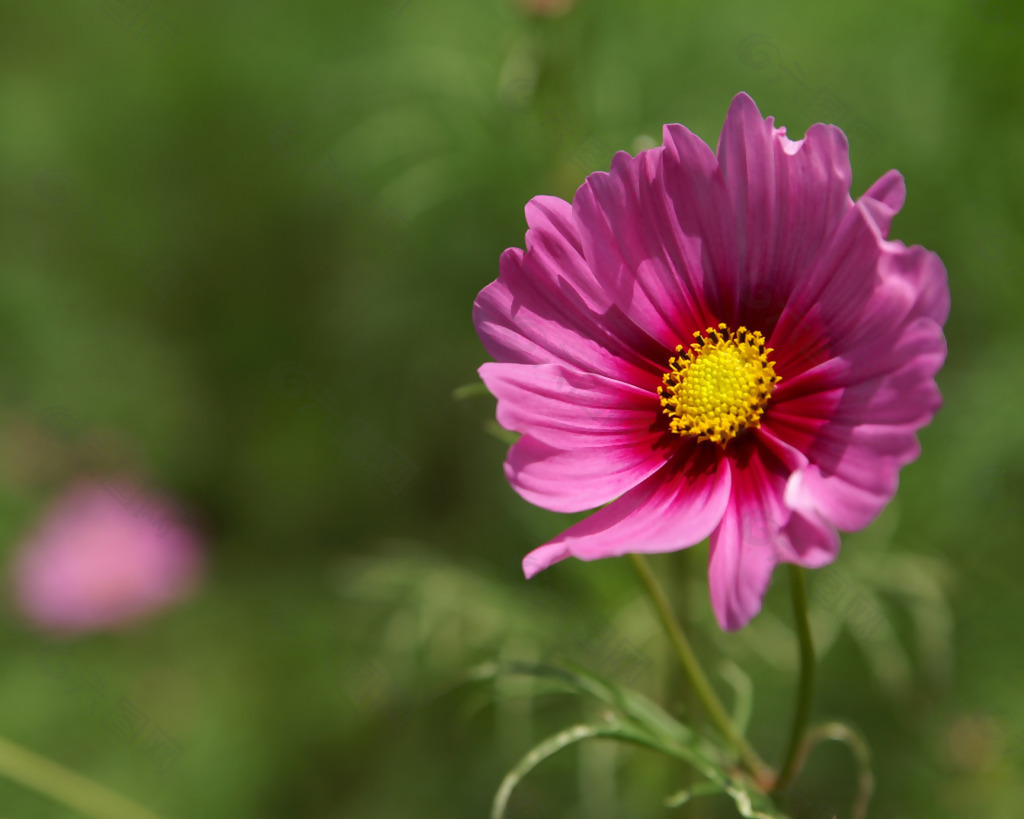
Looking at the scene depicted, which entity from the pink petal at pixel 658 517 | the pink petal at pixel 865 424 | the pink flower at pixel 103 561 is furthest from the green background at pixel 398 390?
the pink petal at pixel 865 424

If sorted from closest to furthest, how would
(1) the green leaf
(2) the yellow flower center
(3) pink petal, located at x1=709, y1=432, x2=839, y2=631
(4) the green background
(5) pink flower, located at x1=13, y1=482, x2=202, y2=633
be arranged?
(3) pink petal, located at x1=709, y1=432, x2=839, y2=631, (1) the green leaf, (2) the yellow flower center, (4) the green background, (5) pink flower, located at x1=13, y1=482, x2=202, y2=633

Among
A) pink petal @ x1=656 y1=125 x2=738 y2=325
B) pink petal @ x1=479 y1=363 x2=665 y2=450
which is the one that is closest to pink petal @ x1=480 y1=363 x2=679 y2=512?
pink petal @ x1=479 y1=363 x2=665 y2=450

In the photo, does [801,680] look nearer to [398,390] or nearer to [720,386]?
[720,386]

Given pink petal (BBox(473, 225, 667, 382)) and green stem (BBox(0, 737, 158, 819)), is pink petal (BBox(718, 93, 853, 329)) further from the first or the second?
green stem (BBox(0, 737, 158, 819))

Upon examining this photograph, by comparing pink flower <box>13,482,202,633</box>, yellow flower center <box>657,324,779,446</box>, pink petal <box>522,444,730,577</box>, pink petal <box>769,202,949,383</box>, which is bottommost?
pink flower <box>13,482,202,633</box>

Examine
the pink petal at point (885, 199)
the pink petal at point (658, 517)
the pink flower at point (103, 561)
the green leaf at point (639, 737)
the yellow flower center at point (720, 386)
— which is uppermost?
the pink petal at point (885, 199)

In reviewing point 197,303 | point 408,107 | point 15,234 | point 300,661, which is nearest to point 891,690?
point 300,661

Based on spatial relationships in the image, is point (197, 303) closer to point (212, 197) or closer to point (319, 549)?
point (212, 197)

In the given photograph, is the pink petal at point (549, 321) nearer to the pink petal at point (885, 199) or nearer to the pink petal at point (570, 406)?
the pink petal at point (570, 406)
